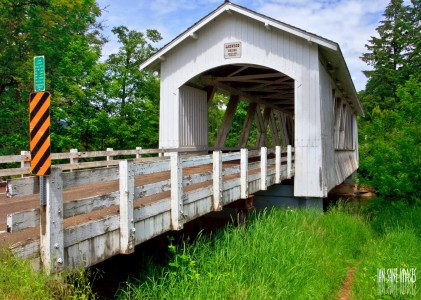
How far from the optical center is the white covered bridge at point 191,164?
369cm

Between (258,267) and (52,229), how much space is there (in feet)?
12.4

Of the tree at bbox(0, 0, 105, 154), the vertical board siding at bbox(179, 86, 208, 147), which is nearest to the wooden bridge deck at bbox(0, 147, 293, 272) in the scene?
the vertical board siding at bbox(179, 86, 208, 147)

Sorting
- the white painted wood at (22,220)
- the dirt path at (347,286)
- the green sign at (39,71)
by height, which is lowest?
the dirt path at (347,286)

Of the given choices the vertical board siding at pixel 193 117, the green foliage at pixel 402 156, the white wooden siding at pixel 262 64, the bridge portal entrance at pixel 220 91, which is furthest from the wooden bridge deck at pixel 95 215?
the green foliage at pixel 402 156

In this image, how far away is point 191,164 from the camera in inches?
239

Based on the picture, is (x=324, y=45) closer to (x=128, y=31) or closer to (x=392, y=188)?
(x=392, y=188)

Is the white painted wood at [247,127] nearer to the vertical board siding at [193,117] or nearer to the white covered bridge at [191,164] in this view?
the white covered bridge at [191,164]

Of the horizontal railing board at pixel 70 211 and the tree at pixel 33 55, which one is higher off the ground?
the tree at pixel 33 55

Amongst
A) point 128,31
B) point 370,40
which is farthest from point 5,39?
point 370,40

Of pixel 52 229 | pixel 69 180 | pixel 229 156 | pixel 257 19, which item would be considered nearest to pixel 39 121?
pixel 69 180

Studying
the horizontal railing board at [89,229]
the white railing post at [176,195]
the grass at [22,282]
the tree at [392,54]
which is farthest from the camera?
the tree at [392,54]

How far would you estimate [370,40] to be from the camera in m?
46.5

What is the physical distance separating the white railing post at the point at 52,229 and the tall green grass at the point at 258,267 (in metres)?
1.37

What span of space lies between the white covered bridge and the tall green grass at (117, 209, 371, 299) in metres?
0.75
